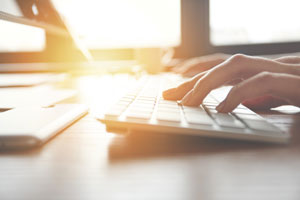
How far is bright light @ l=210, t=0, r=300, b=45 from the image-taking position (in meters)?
1.87

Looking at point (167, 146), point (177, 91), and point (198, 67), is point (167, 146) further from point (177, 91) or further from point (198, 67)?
point (198, 67)

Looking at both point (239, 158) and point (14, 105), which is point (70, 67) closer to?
point (14, 105)

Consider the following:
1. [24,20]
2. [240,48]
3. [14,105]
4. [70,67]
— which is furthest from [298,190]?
[240,48]

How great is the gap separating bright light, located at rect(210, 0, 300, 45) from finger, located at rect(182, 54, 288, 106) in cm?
148

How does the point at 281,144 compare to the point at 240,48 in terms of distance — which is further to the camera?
the point at 240,48

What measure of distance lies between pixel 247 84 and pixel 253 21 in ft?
5.27

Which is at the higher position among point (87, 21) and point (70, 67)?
point (87, 21)

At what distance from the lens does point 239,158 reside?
0.32 metres

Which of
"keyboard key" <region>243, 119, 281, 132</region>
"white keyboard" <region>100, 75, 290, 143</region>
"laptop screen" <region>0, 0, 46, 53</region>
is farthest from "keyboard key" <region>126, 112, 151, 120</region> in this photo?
"laptop screen" <region>0, 0, 46, 53</region>

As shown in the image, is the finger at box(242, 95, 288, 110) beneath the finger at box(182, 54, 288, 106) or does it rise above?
beneath

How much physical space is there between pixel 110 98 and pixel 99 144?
16.4 inches

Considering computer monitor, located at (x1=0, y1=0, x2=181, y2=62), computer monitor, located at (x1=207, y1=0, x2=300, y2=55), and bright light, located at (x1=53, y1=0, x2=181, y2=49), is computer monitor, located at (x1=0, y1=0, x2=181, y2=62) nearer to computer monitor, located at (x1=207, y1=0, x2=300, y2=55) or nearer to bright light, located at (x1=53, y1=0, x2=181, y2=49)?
bright light, located at (x1=53, y1=0, x2=181, y2=49)

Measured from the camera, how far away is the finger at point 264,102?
2.02 feet

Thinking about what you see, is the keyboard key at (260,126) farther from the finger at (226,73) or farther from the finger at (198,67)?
the finger at (198,67)
